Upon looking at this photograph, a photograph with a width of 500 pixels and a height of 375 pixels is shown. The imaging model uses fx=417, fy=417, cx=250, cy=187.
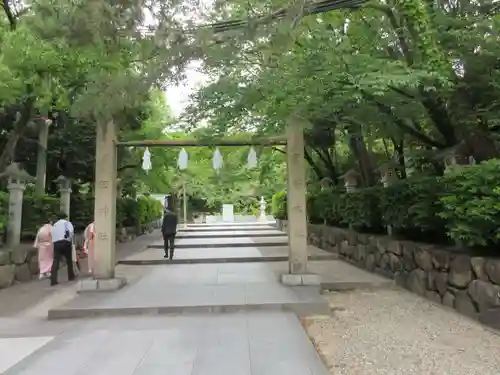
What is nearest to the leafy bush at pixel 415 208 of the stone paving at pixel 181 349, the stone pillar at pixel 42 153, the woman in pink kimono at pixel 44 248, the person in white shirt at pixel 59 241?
the stone paving at pixel 181 349

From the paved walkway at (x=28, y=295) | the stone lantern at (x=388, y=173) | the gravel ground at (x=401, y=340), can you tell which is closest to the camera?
the gravel ground at (x=401, y=340)

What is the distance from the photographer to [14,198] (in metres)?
9.88

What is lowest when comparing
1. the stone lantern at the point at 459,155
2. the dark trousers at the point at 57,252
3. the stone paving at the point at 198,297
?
the stone paving at the point at 198,297

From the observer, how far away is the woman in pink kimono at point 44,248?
30.6 feet

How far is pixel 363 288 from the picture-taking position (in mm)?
8414

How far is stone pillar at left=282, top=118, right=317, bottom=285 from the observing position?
7.92 meters

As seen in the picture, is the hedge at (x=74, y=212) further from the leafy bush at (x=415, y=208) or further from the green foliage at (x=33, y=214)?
the leafy bush at (x=415, y=208)

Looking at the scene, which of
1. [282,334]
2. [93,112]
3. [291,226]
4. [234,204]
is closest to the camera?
[282,334]

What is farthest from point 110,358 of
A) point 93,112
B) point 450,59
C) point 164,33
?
point 450,59

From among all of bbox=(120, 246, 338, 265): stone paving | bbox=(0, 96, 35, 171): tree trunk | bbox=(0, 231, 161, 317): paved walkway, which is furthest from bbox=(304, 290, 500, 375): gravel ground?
bbox=(0, 96, 35, 171): tree trunk

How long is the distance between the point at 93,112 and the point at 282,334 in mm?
4032

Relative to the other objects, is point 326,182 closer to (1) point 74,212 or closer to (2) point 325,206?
(2) point 325,206

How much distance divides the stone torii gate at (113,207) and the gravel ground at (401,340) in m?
1.14

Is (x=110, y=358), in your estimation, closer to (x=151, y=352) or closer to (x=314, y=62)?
(x=151, y=352)
